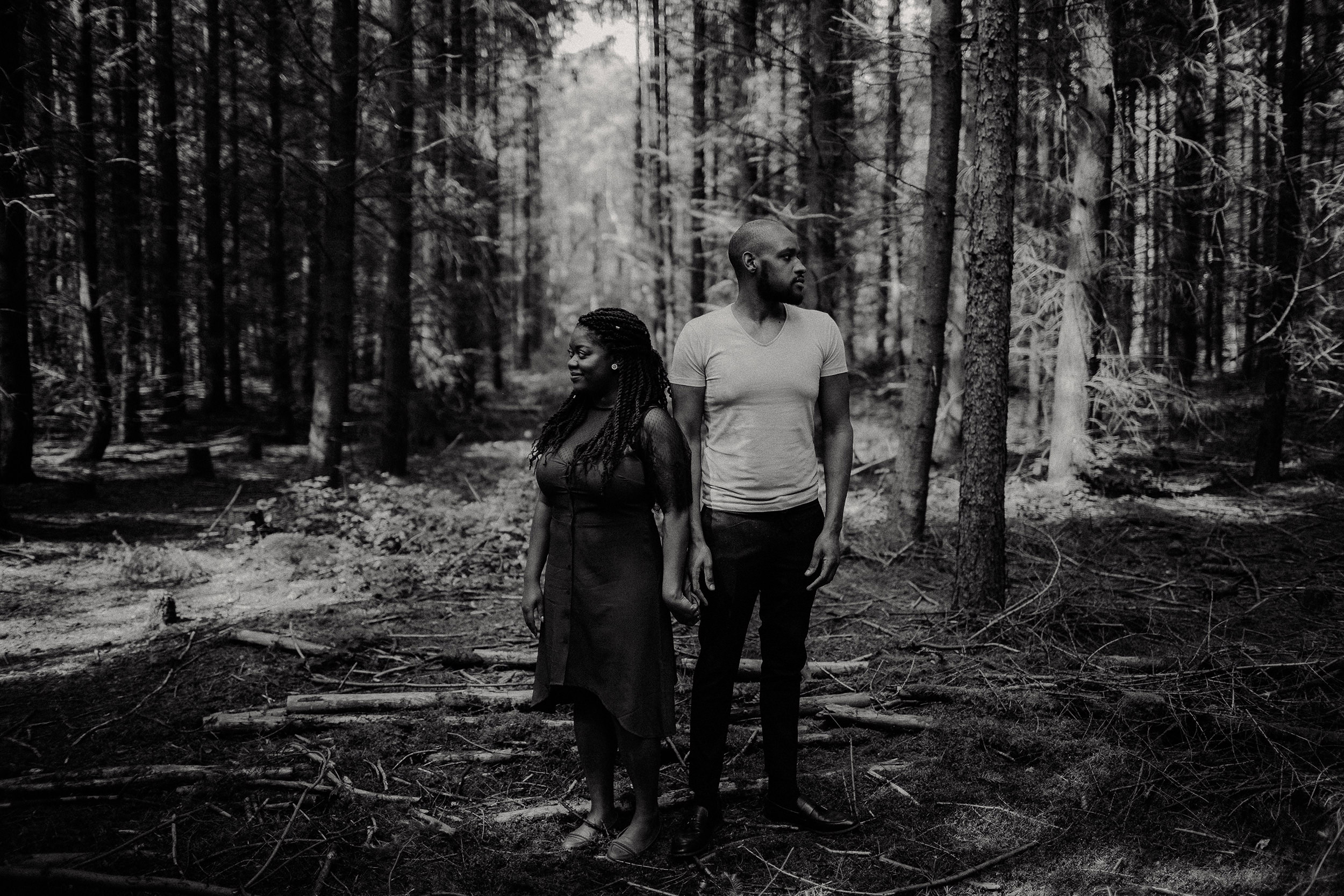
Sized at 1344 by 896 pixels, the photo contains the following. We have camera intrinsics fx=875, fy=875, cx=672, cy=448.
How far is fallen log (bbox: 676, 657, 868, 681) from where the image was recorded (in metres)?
5.39

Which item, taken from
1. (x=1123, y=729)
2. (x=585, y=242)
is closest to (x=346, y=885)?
(x=1123, y=729)

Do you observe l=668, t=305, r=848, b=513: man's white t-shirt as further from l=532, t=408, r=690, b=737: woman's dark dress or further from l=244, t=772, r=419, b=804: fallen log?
l=244, t=772, r=419, b=804: fallen log

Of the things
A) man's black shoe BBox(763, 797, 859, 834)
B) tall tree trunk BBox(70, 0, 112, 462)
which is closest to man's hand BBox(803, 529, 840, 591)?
man's black shoe BBox(763, 797, 859, 834)

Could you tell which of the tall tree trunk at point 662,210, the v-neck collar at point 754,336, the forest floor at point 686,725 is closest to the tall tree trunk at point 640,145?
the tall tree trunk at point 662,210

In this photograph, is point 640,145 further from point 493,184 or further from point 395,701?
point 395,701

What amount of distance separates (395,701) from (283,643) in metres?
1.37

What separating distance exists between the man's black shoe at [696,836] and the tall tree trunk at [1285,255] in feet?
34.3

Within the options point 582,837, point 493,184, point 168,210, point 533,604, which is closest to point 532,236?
point 168,210

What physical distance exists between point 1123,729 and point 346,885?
3803 mm

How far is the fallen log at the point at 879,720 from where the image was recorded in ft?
15.7

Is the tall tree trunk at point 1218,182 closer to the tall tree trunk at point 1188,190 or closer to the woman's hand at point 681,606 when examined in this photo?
the tall tree trunk at point 1188,190

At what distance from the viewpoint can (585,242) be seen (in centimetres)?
4950

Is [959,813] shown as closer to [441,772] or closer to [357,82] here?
[441,772]

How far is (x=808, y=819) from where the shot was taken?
12.6ft
